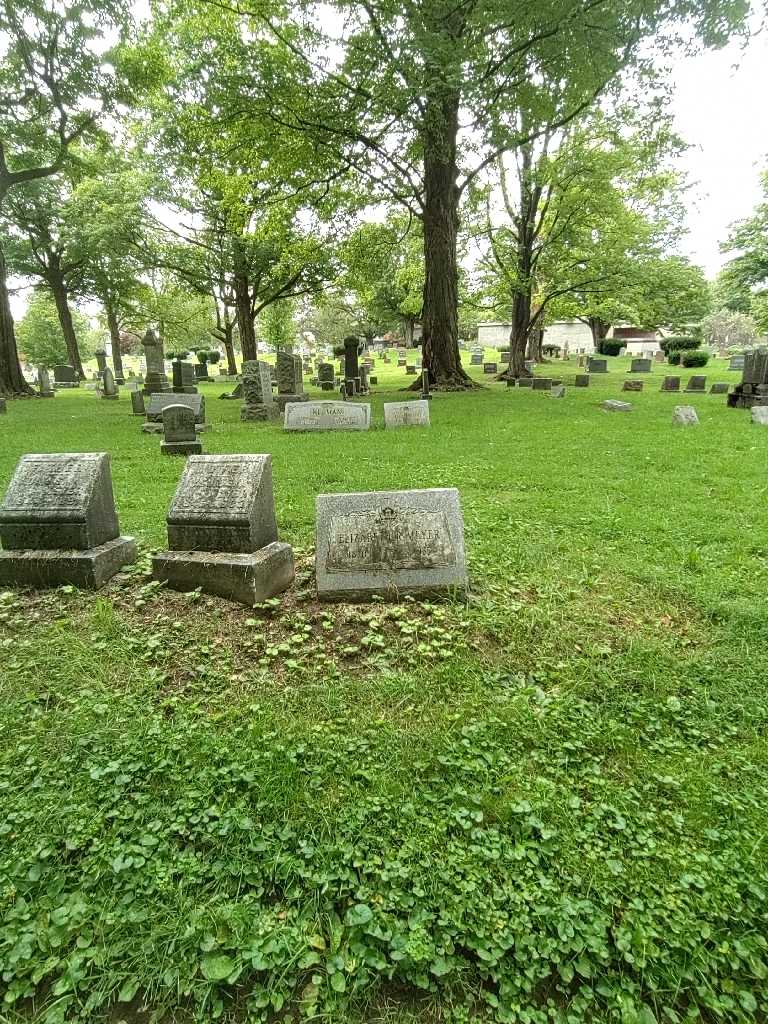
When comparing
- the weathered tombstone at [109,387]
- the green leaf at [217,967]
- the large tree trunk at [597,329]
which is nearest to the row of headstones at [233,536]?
the green leaf at [217,967]

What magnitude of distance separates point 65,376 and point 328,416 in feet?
77.4

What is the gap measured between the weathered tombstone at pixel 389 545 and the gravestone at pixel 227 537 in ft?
1.31

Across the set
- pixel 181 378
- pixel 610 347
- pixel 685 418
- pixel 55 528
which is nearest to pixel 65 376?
pixel 181 378

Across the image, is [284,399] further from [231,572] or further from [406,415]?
[231,572]

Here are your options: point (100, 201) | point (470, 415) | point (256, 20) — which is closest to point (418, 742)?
point (470, 415)

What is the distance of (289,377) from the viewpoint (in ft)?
46.8

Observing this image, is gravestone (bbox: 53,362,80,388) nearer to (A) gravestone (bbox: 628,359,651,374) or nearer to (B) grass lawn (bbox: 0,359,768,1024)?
(B) grass lawn (bbox: 0,359,768,1024)

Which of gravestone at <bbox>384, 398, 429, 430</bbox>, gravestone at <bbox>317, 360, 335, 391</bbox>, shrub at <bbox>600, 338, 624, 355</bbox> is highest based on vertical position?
shrub at <bbox>600, 338, 624, 355</bbox>

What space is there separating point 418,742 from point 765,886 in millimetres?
1319

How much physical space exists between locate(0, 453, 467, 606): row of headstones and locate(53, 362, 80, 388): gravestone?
27949 millimetres

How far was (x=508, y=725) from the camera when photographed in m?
2.53

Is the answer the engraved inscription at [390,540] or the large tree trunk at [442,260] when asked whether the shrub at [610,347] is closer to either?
the large tree trunk at [442,260]

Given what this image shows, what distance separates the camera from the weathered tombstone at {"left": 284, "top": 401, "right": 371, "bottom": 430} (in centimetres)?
1074

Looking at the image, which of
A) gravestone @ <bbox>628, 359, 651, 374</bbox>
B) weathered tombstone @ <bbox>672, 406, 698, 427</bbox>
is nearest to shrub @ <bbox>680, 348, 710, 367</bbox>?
gravestone @ <bbox>628, 359, 651, 374</bbox>
